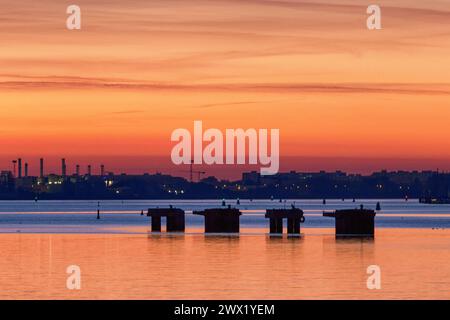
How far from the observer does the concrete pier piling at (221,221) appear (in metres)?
138

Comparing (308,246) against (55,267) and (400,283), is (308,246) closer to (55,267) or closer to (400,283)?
(55,267)

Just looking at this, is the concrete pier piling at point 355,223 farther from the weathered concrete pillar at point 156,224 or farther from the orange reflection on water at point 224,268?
the weathered concrete pillar at point 156,224

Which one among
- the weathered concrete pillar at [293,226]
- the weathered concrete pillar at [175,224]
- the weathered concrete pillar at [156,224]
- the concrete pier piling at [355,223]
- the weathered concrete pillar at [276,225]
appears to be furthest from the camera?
→ the weathered concrete pillar at [156,224]

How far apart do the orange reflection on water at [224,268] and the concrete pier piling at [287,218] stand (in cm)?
1170

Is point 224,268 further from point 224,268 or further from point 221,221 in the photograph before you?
point 221,221

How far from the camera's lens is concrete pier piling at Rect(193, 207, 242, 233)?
13775 cm

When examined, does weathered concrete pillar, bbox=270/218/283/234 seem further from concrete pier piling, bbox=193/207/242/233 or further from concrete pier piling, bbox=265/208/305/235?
concrete pier piling, bbox=193/207/242/233

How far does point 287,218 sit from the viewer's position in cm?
13762

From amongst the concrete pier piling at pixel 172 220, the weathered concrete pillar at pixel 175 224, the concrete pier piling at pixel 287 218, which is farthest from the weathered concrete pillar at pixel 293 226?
the weathered concrete pillar at pixel 175 224

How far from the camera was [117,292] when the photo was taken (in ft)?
197
